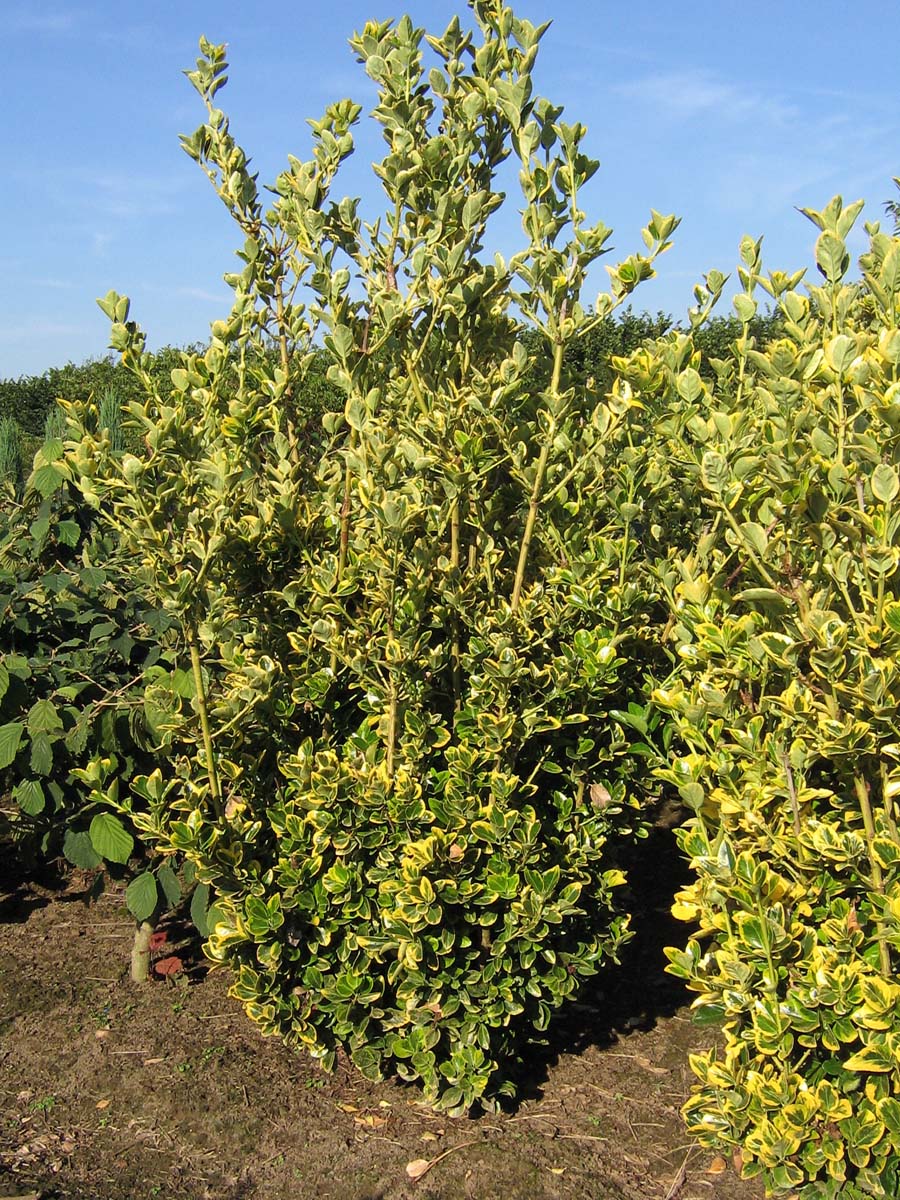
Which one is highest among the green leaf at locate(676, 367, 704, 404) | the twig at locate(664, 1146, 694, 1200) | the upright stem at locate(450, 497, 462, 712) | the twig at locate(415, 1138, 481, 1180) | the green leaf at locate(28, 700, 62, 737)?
the green leaf at locate(676, 367, 704, 404)

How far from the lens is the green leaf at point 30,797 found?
10.7 feet

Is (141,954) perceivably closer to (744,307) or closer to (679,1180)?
(679,1180)

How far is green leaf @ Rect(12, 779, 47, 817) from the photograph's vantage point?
10.7 feet

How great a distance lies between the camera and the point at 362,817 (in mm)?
2670

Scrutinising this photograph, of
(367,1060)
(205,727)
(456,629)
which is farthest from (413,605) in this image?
(367,1060)

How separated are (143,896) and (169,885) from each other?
87 millimetres

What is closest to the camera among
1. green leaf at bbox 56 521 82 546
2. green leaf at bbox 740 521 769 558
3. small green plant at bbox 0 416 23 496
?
green leaf at bbox 740 521 769 558

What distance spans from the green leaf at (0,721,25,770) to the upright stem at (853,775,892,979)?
232cm

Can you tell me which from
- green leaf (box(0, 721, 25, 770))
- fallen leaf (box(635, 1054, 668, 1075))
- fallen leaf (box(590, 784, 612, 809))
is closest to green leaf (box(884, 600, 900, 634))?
fallen leaf (box(590, 784, 612, 809))

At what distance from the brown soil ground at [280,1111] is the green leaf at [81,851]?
441 mm

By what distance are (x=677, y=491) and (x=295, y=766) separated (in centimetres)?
135

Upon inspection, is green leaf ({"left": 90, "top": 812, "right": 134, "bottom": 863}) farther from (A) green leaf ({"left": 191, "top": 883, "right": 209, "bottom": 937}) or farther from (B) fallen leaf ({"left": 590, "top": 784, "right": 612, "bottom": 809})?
(B) fallen leaf ({"left": 590, "top": 784, "right": 612, "bottom": 809})

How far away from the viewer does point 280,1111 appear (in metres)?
2.82

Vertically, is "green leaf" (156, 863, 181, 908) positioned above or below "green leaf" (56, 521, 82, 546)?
below
